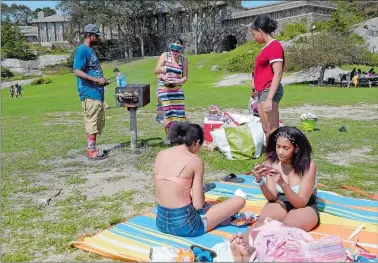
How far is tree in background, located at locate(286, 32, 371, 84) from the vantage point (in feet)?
78.4

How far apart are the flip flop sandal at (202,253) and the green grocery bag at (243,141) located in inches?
139

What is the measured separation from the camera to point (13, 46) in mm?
54812

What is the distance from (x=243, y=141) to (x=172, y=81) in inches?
58.0

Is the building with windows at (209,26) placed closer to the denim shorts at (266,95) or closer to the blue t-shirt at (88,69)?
the blue t-shirt at (88,69)

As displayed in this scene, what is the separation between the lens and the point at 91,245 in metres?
3.52

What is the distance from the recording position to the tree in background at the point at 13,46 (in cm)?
5397

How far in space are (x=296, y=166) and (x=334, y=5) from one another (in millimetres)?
50065

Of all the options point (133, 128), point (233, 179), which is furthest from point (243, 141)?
point (133, 128)

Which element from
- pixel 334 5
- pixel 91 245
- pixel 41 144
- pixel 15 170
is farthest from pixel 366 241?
pixel 334 5

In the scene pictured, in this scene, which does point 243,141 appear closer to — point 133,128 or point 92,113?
point 133,128

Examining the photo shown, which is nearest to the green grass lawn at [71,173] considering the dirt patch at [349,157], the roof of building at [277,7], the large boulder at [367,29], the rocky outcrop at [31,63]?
the dirt patch at [349,157]

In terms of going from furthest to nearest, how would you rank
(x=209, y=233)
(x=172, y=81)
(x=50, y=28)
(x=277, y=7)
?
(x=50, y=28), (x=277, y=7), (x=172, y=81), (x=209, y=233)

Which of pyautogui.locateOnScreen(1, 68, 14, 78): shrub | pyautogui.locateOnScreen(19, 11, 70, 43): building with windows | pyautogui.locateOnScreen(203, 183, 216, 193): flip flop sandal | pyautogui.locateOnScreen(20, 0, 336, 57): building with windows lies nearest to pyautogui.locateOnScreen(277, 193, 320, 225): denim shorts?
pyautogui.locateOnScreen(203, 183, 216, 193): flip flop sandal

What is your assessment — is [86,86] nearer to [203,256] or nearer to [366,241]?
[203,256]
